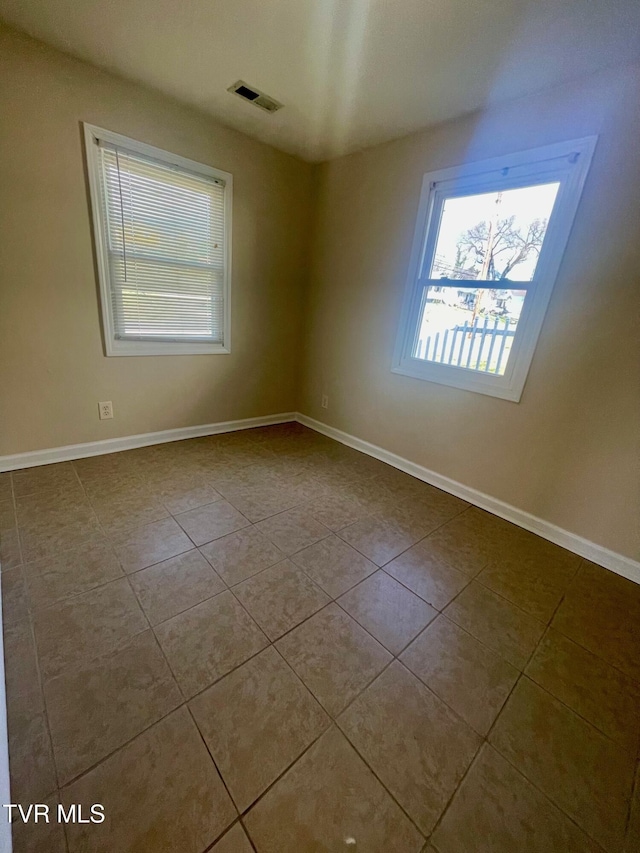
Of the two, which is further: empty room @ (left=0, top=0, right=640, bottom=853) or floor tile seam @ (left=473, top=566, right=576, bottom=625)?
floor tile seam @ (left=473, top=566, right=576, bottom=625)

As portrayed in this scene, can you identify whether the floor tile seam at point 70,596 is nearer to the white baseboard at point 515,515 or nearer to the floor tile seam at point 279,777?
the floor tile seam at point 279,777

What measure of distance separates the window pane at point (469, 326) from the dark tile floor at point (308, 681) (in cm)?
112

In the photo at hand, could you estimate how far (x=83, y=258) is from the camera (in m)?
2.21

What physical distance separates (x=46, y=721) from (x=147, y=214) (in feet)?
9.05

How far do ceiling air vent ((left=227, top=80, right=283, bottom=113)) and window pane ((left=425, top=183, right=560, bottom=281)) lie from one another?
4.24 feet

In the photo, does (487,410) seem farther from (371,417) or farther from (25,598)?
(25,598)

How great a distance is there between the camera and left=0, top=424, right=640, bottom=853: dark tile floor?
0.86m

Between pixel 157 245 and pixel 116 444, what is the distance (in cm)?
152

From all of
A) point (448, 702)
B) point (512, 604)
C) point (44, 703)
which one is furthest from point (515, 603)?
point (44, 703)

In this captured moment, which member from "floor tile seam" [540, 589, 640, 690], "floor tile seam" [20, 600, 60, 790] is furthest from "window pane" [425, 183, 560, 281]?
"floor tile seam" [20, 600, 60, 790]

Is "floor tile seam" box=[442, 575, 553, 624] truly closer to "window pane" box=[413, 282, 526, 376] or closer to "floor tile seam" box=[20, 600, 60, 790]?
"window pane" box=[413, 282, 526, 376]

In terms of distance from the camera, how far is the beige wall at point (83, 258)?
6.28 ft

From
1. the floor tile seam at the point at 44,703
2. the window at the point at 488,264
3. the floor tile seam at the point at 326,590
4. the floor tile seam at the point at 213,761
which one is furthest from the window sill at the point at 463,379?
the floor tile seam at the point at 44,703

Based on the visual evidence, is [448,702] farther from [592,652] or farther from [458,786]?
[592,652]
